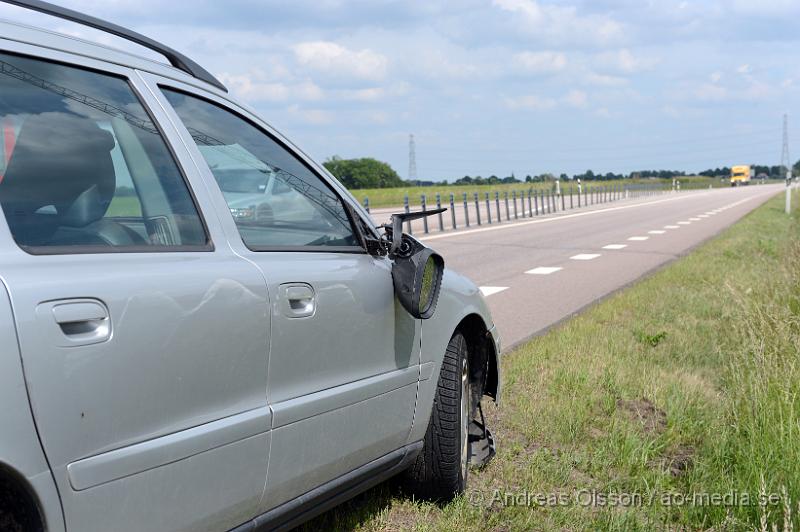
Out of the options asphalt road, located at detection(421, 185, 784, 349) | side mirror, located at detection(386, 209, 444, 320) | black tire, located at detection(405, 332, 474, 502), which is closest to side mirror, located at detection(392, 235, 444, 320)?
side mirror, located at detection(386, 209, 444, 320)

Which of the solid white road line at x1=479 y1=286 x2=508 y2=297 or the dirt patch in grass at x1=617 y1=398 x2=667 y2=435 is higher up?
the dirt patch in grass at x1=617 y1=398 x2=667 y2=435

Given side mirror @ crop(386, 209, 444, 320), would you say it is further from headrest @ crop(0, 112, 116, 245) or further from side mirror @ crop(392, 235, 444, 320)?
headrest @ crop(0, 112, 116, 245)

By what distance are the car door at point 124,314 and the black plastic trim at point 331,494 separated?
10 centimetres

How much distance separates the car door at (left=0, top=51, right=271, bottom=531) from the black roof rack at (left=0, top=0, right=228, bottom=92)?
0.19 metres

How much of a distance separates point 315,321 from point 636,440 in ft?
7.79

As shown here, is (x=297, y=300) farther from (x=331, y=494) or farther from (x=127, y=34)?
(x=127, y=34)

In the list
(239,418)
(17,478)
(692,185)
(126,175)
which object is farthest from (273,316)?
(692,185)

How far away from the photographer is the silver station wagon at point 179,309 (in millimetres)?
1954

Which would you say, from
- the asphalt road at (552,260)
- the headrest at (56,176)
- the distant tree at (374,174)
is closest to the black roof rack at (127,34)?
the headrest at (56,176)

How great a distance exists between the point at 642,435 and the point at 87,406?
342cm

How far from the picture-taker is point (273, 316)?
2.61 meters

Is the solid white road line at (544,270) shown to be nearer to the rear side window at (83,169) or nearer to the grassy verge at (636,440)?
the grassy verge at (636,440)

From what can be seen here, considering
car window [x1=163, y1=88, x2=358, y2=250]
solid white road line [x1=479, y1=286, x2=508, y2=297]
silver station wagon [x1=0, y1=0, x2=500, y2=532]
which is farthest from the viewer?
solid white road line [x1=479, y1=286, x2=508, y2=297]

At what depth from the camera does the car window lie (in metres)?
2.78
